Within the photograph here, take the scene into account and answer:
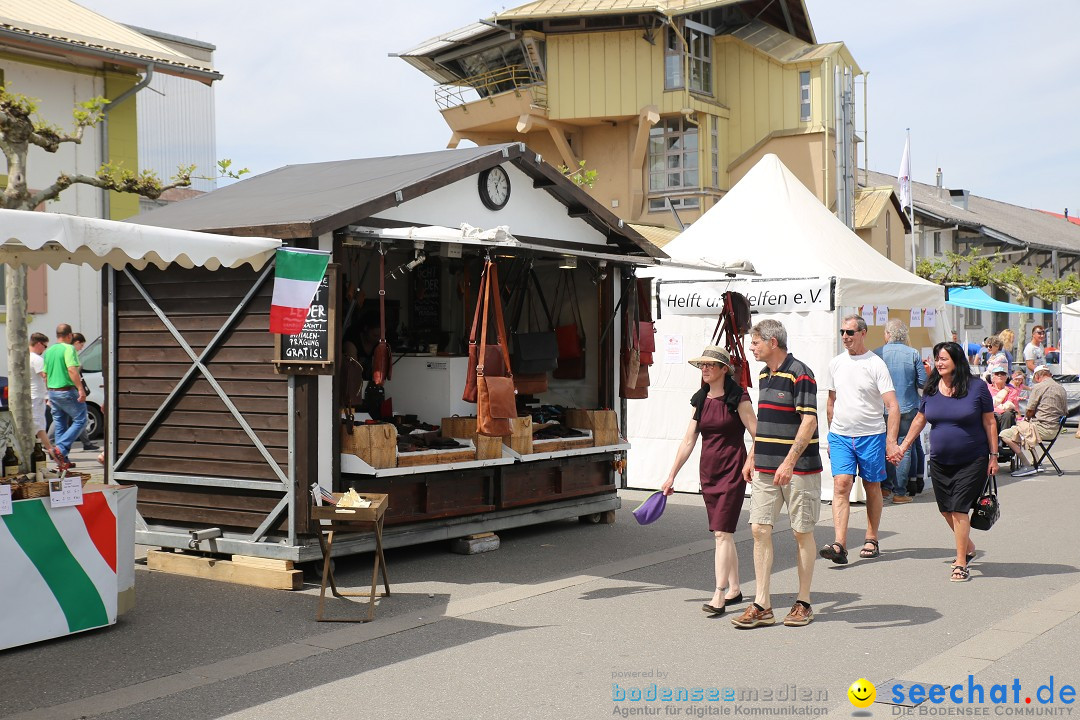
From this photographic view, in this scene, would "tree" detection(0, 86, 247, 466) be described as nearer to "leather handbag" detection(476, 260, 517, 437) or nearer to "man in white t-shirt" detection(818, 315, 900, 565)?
"leather handbag" detection(476, 260, 517, 437)

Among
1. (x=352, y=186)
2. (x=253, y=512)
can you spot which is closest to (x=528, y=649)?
(x=253, y=512)

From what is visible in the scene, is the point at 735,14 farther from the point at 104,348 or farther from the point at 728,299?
the point at 104,348

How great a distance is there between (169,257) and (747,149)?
93.5ft

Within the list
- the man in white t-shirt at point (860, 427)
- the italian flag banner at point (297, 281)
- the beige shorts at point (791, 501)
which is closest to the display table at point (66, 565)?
the italian flag banner at point (297, 281)

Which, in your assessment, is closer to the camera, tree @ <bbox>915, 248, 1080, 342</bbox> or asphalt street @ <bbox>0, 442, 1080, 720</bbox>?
asphalt street @ <bbox>0, 442, 1080, 720</bbox>

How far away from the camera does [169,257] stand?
6836 millimetres

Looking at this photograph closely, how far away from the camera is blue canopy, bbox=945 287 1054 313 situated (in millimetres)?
28375

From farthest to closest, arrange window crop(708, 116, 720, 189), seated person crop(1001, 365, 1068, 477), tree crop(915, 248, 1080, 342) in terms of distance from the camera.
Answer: tree crop(915, 248, 1080, 342)
window crop(708, 116, 720, 189)
seated person crop(1001, 365, 1068, 477)

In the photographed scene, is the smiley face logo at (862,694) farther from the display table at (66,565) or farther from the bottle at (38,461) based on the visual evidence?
the bottle at (38,461)

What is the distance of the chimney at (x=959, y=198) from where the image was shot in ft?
168

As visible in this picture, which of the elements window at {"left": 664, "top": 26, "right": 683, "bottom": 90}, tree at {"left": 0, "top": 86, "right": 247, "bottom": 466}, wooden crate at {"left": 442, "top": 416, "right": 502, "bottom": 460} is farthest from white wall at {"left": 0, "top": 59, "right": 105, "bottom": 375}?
window at {"left": 664, "top": 26, "right": 683, "bottom": 90}

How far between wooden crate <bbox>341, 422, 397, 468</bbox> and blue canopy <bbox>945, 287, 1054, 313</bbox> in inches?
795

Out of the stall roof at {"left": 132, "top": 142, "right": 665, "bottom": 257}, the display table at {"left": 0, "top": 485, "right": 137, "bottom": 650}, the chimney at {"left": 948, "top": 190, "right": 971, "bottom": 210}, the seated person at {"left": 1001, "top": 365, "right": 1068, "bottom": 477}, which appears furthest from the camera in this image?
the chimney at {"left": 948, "top": 190, "right": 971, "bottom": 210}

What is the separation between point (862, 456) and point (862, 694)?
4.07 meters
